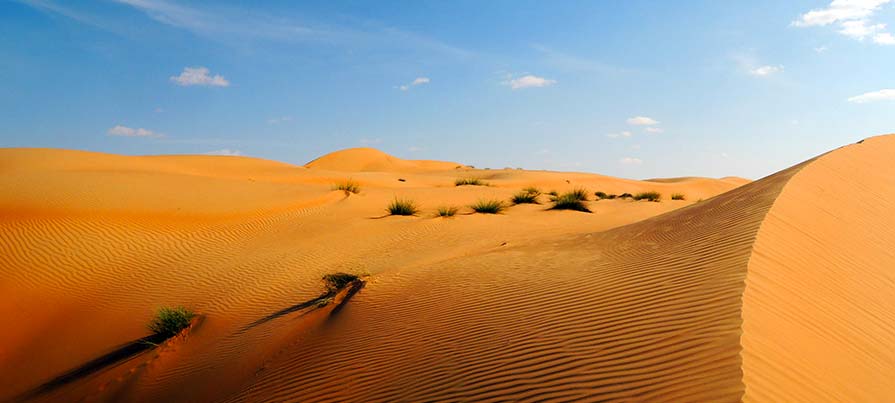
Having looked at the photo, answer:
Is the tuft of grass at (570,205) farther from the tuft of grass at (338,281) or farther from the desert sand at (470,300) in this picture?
the tuft of grass at (338,281)

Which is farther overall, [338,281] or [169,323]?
[338,281]

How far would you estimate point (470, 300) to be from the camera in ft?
16.9

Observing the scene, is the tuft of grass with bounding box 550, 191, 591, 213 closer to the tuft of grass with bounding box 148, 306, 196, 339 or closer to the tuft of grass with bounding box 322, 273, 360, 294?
the tuft of grass with bounding box 322, 273, 360, 294

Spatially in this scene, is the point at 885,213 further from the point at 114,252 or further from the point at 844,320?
the point at 114,252

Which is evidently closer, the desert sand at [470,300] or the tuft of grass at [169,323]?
the desert sand at [470,300]

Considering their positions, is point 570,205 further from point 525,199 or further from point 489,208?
point 489,208

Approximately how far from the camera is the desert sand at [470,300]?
3135mm

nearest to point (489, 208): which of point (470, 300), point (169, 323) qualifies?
point (470, 300)

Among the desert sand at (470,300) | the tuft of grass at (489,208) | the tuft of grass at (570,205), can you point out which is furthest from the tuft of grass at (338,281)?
the tuft of grass at (570,205)

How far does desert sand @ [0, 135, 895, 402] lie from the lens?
313 centimetres

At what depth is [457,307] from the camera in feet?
16.5

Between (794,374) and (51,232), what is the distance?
12.7 metres

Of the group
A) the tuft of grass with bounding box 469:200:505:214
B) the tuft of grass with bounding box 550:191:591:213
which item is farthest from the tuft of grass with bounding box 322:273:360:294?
the tuft of grass with bounding box 550:191:591:213

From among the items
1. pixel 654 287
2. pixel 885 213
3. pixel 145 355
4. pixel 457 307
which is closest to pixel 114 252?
pixel 145 355
